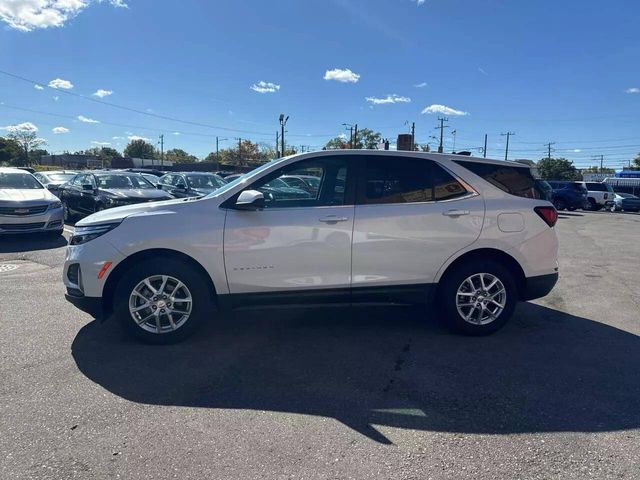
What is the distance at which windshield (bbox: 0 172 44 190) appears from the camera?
36.1ft

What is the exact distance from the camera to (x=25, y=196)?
1030 centimetres

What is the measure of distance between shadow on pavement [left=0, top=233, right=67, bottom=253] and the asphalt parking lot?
4.61 m

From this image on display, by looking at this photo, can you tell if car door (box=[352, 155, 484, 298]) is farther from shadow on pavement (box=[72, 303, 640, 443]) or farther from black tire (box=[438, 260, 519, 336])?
shadow on pavement (box=[72, 303, 640, 443])

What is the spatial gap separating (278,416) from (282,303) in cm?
Answer: 134

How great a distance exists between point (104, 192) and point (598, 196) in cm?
2969

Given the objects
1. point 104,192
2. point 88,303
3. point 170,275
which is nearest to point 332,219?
point 170,275

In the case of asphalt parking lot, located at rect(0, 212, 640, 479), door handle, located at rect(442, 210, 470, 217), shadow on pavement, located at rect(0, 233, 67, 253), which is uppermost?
door handle, located at rect(442, 210, 470, 217)

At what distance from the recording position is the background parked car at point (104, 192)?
1177 cm

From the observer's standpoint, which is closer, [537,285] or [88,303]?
[88,303]

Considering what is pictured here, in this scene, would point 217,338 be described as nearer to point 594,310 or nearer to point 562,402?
point 562,402

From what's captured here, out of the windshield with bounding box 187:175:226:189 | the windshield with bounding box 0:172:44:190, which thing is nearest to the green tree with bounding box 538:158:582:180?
the windshield with bounding box 187:175:226:189

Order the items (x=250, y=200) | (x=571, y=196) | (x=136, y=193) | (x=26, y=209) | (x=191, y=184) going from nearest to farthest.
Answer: (x=250, y=200), (x=26, y=209), (x=136, y=193), (x=191, y=184), (x=571, y=196)

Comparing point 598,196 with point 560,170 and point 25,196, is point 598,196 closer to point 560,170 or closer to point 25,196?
point 25,196

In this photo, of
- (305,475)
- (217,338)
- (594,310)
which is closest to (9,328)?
(217,338)
